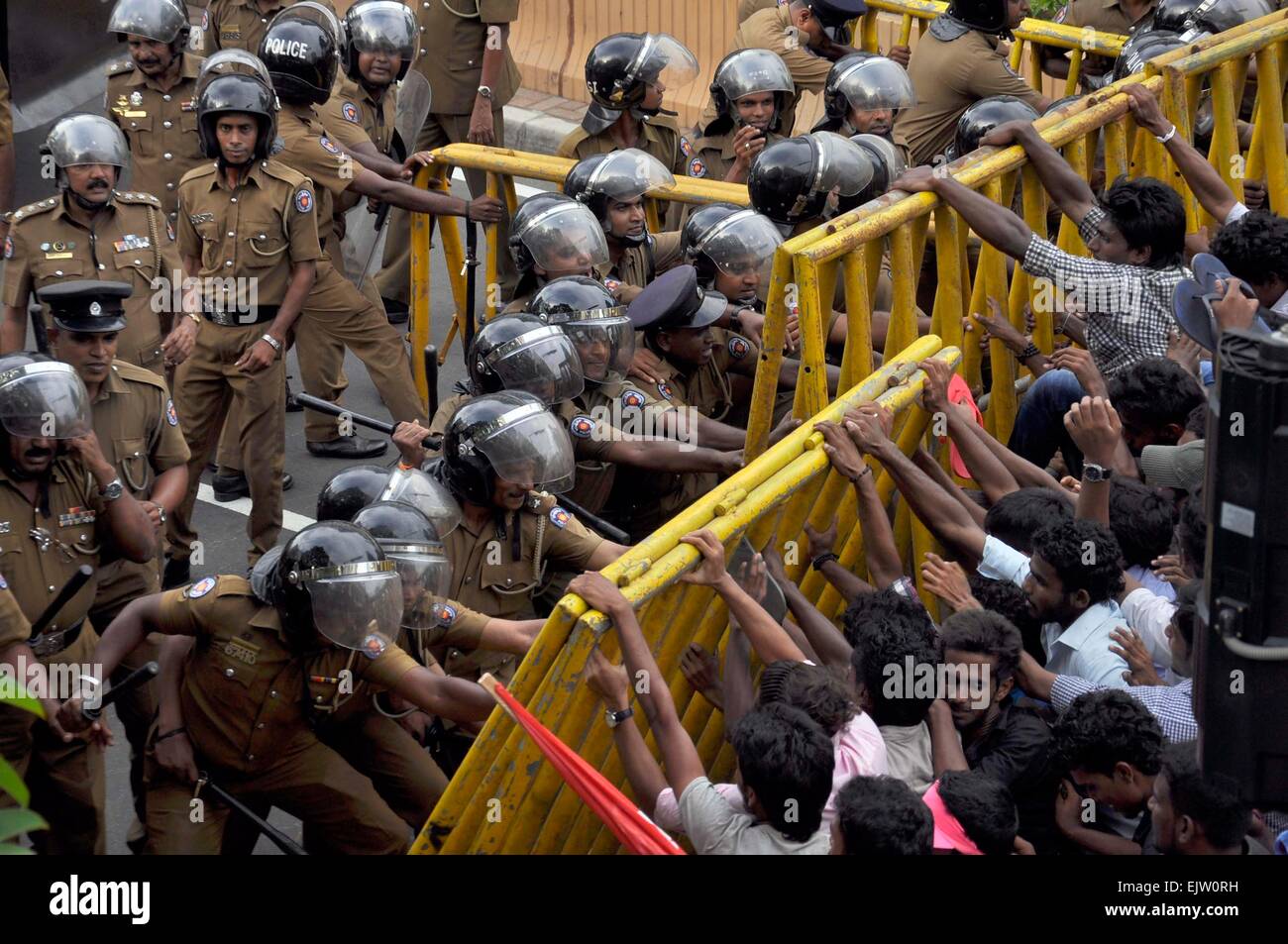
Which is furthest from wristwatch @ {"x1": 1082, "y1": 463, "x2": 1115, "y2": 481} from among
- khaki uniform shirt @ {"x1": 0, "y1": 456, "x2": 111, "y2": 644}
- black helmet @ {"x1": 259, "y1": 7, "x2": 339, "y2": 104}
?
black helmet @ {"x1": 259, "y1": 7, "x2": 339, "y2": 104}

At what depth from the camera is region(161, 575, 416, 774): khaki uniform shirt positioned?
4.75 metres

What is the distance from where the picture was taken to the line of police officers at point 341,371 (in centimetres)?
482

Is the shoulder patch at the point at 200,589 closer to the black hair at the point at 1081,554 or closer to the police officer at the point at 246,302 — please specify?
the black hair at the point at 1081,554

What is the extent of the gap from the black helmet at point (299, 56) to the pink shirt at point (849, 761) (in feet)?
15.4

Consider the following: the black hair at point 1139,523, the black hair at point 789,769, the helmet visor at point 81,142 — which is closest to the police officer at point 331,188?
the helmet visor at point 81,142

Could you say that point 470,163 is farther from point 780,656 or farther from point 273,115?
point 780,656

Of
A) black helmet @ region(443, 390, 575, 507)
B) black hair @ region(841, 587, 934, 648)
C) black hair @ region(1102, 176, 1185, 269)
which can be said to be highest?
black hair @ region(1102, 176, 1185, 269)

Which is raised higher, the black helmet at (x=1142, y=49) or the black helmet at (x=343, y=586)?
the black helmet at (x=1142, y=49)

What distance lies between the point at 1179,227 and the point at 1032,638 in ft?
5.93

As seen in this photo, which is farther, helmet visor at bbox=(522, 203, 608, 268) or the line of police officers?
helmet visor at bbox=(522, 203, 608, 268)

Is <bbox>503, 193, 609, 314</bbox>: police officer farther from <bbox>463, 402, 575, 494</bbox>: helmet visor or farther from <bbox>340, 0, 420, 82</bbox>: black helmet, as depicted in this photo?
<bbox>340, 0, 420, 82</bbox>: black helmet

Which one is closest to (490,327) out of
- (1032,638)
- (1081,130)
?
(1032,638)

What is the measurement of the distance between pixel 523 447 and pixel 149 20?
4001 millimetres

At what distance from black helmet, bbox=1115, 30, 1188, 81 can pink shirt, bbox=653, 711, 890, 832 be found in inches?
173
